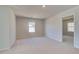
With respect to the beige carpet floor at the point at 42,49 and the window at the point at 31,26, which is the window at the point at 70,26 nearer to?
the window at the point at 31,26

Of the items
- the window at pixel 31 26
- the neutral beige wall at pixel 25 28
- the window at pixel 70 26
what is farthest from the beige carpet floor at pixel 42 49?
the window at pixel 70 26

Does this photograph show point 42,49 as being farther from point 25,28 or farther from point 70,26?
point 70,26

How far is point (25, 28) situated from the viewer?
9.14 meters

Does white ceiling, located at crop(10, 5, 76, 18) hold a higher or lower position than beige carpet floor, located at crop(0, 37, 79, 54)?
higher

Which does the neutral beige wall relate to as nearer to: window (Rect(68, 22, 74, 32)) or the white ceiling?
the white ceiling

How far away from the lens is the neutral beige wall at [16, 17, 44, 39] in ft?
28.2

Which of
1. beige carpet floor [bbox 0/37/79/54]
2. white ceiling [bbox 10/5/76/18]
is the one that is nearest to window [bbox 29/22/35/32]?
white ceiling [bbox 10/5/76/18]

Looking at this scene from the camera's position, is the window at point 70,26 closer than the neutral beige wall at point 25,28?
No

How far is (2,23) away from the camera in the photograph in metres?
3.78

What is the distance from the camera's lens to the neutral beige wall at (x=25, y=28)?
8599 mm

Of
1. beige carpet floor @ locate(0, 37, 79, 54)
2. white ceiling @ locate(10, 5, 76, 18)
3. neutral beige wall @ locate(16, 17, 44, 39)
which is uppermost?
white ceiling @ locate(10, 5, 76, 18)

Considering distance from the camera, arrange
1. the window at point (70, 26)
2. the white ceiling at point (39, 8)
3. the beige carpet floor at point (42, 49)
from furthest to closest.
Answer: the window at point (70, 26) < the white ceiling at point (39, 8) < the beige carpet floor at point (42, 49)
